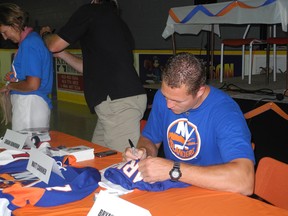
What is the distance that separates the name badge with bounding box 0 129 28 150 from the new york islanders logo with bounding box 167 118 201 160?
690 mm

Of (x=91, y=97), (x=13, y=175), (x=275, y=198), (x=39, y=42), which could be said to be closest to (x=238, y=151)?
(x=275, y=198)

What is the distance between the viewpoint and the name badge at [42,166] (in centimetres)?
145

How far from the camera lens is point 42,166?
1498 millimetres

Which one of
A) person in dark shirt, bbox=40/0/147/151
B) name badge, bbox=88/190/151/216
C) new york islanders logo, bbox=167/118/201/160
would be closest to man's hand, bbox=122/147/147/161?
new york islanders logo, bbox=167/118/201/160

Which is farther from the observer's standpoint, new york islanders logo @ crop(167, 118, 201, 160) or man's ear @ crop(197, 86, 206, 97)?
new york islanders logo @ crop(167, 118, 201, 160)

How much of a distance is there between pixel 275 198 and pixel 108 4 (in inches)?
54.3

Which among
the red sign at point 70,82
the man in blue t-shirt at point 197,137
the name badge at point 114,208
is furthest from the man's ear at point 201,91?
the red sign at point 70,82

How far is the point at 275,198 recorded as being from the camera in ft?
5.02

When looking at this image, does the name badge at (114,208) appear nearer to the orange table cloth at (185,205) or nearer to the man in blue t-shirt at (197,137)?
the orange table cloth at (185,205)

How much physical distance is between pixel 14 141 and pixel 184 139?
2.70 feet

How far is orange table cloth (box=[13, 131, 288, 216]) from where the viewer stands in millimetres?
1226

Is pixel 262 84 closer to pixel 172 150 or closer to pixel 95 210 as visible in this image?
pixel 172 150

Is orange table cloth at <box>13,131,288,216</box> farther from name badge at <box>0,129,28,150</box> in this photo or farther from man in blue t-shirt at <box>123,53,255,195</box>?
name badge at <box>0,129,28,150</box>

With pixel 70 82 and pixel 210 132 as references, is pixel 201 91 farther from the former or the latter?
pixel 70 82
